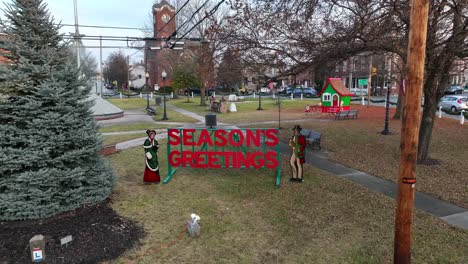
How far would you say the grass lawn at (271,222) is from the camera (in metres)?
5.56

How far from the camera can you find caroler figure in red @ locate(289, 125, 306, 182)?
30.1ft

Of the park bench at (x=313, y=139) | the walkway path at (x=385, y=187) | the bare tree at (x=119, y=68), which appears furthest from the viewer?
the bare tree at (x=119, y=68)

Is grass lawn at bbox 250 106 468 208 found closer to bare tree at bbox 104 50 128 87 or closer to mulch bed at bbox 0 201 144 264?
mulch bed at bbox 0 201 144 264

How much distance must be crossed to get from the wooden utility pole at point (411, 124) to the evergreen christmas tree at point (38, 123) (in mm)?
5745

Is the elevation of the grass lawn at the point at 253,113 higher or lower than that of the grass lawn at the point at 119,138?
higher

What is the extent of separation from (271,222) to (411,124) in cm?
348

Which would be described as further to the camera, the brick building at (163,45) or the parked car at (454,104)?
the brick building at (163,45)

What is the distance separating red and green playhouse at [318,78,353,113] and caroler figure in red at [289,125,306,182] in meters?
19.7

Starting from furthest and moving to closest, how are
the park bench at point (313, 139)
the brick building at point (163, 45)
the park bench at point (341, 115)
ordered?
the brick building at point (163, 45)
the park bench at point (341, 115)
the park bench at point (313, 139)

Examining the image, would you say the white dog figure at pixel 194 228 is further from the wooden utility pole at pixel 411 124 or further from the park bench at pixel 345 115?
the park bench at pixel 345 115

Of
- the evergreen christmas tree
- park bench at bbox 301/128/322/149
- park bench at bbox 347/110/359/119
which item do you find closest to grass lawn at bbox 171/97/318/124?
park bench at bbox 347/110/359/119

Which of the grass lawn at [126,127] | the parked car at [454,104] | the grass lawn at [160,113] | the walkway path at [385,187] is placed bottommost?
the walkway path at [385,187]

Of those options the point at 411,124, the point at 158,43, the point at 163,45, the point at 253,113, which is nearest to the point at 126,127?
the point at 163,45

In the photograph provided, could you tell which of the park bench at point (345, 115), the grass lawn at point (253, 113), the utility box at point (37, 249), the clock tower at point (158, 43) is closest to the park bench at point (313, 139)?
the grass lawn at point (253, 113)
